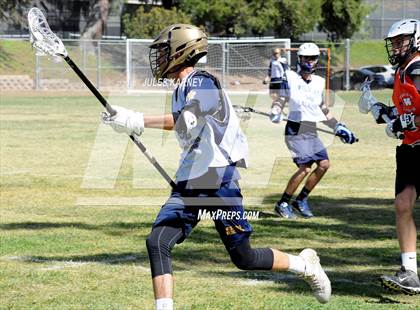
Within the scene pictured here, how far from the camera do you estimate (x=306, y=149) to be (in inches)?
444

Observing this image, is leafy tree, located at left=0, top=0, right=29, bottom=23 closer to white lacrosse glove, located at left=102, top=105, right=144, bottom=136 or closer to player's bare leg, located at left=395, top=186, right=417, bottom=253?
player's bare leg, located at left=395, top=186, right=417, bottom=253

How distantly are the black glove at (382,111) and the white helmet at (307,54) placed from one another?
3.10 metres

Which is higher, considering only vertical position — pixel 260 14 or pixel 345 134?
pixel 345 134

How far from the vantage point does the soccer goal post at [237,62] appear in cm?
4294

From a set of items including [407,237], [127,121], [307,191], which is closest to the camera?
[127,121]

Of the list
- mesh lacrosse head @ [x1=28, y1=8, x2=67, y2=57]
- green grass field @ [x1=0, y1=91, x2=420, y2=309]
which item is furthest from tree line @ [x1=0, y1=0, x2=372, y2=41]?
mesh lacrosse head @ [x1=28, y1=8, x2=67, y2=57]

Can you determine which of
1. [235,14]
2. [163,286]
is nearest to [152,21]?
[235,14]

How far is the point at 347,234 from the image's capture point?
32.8 ft

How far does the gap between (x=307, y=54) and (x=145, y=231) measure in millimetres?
2916

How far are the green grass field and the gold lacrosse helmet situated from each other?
180cm

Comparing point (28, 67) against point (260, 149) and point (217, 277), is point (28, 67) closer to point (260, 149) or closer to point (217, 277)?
point (260, 149)

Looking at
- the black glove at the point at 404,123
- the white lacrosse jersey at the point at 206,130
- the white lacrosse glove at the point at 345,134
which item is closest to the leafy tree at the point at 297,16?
the white lacrosse glove at the point at 345,134

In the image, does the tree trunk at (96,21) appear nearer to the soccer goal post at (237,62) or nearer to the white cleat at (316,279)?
the soccer goal post at (237,62)

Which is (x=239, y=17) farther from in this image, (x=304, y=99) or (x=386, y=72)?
(x=304, y=99)
